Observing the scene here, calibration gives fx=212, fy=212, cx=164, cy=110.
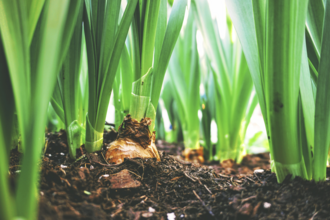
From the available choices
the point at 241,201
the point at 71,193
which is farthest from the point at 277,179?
the point at 71,193

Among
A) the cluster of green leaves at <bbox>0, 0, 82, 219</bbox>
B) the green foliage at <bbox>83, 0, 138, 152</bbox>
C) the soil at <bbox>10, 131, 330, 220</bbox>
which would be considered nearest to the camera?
the cluster of green leaves at <bbox>0, 0, 82, 219</bbox>

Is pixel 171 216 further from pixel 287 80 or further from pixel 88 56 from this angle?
pixel 88 56

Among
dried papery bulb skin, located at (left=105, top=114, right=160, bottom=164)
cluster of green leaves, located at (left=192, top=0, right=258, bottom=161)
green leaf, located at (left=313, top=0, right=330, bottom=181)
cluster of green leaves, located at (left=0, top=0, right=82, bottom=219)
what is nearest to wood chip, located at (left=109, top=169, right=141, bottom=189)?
dried papery bulb skin, located at (left=105, top=114, right=160, bottom=164)

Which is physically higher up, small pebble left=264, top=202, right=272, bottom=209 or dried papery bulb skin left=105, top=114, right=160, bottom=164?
dried papery bulb skin left=105, top=114, right=160, bottom=164

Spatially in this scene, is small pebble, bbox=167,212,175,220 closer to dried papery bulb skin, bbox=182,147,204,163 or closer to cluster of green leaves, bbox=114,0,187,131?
cluster of green leaves, bbox=114,0,187,131

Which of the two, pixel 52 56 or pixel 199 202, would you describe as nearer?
pixel 52 56

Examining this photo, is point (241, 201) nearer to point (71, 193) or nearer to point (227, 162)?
point (71, 193)

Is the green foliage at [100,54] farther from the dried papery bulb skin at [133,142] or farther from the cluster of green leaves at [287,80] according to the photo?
the cluster of green leaves at [287,80]

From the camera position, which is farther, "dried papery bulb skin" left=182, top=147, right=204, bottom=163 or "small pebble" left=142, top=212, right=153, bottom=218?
"dried papery bulb skin" left=182, top=147, right=204, bottom=163
